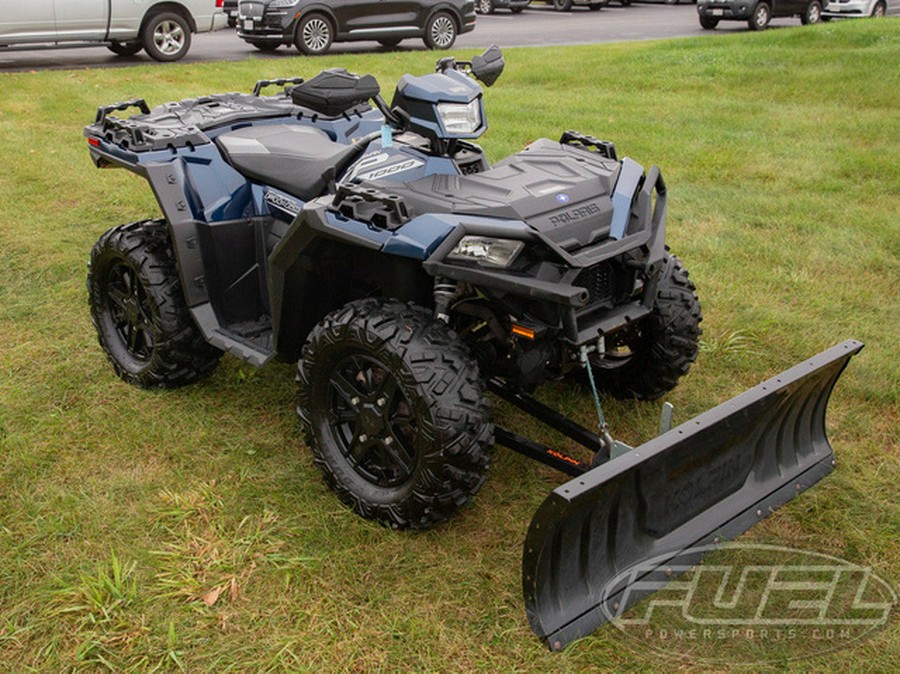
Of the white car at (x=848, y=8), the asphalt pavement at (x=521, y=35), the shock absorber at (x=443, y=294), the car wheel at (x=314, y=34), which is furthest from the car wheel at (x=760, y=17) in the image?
the shock absorber at (x=443, y=294)

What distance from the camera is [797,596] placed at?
3.19m

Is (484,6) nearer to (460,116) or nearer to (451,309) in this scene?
(460,116)

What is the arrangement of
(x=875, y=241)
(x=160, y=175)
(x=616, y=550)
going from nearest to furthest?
(x=616, y=550), (x=160, y=175), (x=875, y=241)

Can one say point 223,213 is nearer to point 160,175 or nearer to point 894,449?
point 160,175

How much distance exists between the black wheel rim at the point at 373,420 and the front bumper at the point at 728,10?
17.5 meters

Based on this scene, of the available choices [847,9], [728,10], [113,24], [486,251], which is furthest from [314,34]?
[847,9]

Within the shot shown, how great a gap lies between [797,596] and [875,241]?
3918mm

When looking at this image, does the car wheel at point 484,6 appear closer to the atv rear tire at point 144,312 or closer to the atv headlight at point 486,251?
the atv rear tire at point 144,312

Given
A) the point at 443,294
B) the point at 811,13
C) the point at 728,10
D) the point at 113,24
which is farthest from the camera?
the point at 811,13

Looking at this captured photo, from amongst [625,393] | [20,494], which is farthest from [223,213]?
[625,393]

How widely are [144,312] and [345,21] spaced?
11154 millimetres

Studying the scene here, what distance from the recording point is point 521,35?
59.7ft

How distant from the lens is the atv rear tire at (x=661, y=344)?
387 centimetres

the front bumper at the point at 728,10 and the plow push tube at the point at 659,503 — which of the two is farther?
the front bumper at the point at 728,10
